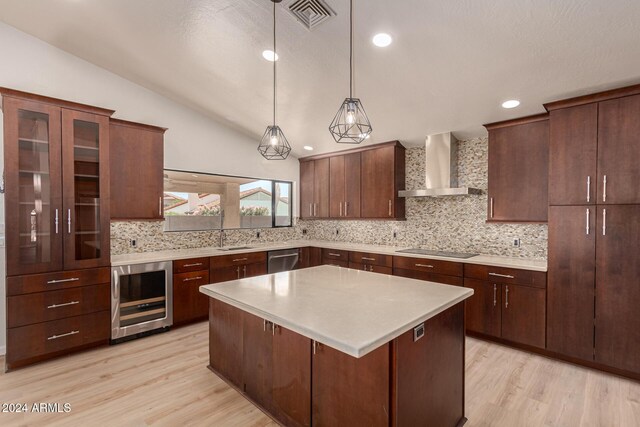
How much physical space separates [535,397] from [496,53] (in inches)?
104

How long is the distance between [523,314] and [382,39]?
2.90m

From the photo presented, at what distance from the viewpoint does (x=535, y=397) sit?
238 centimetres

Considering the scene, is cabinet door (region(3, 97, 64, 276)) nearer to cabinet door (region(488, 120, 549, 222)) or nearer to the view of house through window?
the view of house through window

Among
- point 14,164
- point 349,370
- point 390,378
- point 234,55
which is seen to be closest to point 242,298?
point 349,370

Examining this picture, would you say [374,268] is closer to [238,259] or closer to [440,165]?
[440,165]

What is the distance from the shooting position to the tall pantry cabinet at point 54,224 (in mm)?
2738

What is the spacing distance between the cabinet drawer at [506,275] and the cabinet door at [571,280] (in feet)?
0.27

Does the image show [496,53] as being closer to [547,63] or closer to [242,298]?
[547,63]

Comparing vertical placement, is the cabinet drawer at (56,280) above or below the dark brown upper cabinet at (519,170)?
below

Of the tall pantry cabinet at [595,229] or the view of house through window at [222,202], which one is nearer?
the tall pantry cabinet at [595,229]

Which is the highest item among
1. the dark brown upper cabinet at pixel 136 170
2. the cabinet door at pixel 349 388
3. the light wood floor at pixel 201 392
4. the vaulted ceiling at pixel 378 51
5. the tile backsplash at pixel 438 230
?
the vaulted ceiling at pixel 378 51

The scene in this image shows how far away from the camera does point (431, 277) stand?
373 cm

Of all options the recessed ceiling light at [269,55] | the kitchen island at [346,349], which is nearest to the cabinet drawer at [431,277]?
the kitchen island at [346,349]

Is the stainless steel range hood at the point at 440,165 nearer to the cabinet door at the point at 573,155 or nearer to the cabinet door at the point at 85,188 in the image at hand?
the cabinet door at the point at 573,155
